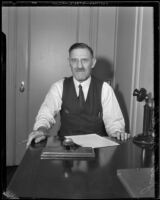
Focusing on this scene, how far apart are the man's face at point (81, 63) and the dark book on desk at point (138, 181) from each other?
21cm

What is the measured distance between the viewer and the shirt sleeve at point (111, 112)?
0.52 metres

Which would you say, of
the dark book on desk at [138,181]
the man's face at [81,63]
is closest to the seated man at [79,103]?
the man's face at [81,63]

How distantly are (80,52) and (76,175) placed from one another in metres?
0.24

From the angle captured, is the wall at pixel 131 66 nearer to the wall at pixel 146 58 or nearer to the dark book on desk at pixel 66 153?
the wall at pixel 146 58

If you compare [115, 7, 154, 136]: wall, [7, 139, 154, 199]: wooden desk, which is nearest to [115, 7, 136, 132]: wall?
[115, 7, 154, 136]: wall

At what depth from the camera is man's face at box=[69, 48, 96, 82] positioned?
0.45 meters

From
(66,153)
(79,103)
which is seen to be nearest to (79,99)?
(79,103)

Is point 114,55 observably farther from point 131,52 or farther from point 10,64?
point 10,64

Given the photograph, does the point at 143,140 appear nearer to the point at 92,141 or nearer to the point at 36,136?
the point at 92,141

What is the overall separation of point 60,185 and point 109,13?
0.33 metres

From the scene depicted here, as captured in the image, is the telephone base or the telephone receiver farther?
the telephone base

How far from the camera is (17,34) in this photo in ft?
1.44

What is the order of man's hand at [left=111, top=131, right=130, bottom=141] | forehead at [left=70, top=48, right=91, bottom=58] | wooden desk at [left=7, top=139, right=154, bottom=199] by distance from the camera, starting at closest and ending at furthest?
wooden desk at [left=7, top=139, right=154, bottom=199] → forehead at [left=70, top=48, right=91, bottom=58] → man's hand at [left=111, top=131, right=130, bottom=141]

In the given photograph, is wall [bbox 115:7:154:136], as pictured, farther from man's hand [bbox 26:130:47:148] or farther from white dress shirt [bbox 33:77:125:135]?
man's hand [bbox 26:130:47:148]
